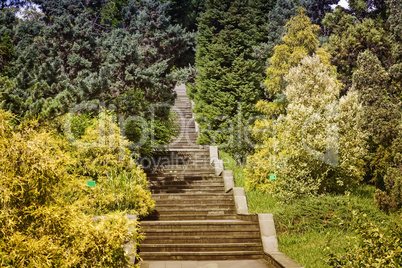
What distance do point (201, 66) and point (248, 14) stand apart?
4417mm

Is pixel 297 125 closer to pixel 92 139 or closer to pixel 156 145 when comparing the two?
pixel 156 145

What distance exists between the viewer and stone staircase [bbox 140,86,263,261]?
37.8ft

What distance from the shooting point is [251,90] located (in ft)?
76.9

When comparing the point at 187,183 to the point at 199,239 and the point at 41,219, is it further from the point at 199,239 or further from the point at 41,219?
the point at 41,219

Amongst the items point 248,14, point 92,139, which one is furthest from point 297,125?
point 248,14

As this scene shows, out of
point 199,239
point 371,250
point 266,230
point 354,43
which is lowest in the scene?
point 199,239

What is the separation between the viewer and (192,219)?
46.4 ft

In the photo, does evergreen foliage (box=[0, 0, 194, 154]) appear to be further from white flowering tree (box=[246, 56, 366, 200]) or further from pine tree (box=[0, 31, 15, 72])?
white flowering tree (box=[246, 56, 366, 200])

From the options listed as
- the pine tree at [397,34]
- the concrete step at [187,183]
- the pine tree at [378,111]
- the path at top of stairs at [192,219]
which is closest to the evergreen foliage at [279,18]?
the path at top of stairs at [192,219]

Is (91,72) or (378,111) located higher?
(91,72)

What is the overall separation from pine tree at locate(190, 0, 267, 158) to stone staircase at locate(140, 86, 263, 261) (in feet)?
7.97

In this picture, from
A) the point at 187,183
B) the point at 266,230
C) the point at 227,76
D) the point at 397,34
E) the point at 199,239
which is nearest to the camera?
the point at 266,230

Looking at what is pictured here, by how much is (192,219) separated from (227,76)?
1168 centimetres

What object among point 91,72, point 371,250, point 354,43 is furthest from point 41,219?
point 354,43
